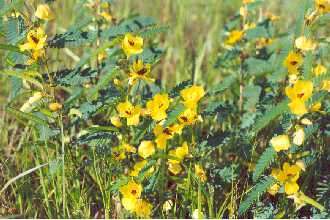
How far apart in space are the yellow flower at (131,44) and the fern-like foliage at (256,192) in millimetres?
622

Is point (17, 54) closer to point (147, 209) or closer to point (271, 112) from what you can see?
point (147, 209)

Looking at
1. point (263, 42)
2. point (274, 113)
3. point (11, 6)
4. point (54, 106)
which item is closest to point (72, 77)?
point (54, 106)

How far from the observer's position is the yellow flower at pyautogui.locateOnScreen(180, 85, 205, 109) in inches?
74.8

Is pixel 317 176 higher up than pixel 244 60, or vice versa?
pixel 244 60

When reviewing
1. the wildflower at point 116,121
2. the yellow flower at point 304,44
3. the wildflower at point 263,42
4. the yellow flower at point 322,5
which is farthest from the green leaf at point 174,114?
the wildflower at point 263,42

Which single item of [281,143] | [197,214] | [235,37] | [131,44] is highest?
[235,37]

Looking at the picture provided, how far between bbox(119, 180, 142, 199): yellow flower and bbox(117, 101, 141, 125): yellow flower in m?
0.21

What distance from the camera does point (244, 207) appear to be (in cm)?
193

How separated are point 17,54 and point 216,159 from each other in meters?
0.98

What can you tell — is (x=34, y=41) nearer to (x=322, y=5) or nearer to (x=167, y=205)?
(x=167, y=205)

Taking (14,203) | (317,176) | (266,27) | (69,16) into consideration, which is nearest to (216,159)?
(317,176)

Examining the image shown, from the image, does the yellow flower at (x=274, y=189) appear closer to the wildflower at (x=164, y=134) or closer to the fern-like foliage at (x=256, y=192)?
the fern-like foliage at (x=256, y=192)

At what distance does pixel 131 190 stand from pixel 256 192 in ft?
1.42

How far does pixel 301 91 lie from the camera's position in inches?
68.7
